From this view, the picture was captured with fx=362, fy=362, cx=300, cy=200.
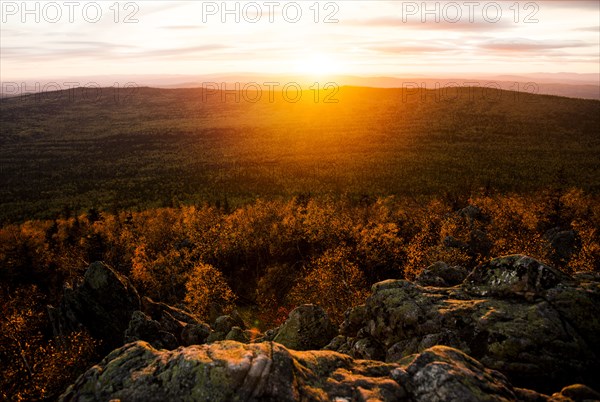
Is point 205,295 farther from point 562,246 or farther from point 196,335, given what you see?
point 562,246

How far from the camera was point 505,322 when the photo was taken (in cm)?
1792

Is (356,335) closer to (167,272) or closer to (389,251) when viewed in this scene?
(389,251)

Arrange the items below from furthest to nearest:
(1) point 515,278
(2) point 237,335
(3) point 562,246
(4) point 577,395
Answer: (3) point 562,246 → (2) point 237,335 → (1) point 515,278 → (4) point 577,395

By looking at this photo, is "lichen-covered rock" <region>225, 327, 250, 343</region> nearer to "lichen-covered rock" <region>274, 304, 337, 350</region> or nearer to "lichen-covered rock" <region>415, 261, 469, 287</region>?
"lichen-covered rock" <region>274, 304, 337, 350</region>

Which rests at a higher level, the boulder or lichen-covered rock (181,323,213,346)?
the boulder

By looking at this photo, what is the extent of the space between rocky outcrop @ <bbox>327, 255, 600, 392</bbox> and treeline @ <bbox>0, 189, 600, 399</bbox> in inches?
1068

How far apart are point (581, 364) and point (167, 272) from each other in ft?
236

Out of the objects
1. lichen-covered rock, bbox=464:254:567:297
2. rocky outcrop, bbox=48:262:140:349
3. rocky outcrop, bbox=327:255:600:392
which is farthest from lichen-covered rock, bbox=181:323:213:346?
lichen-covered rock, bbox=464:254:567:297

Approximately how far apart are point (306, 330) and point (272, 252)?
54.3 metres

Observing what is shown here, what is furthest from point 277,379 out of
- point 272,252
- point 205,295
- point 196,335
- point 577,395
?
point 272,252

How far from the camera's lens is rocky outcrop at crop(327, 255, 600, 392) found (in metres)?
16.0

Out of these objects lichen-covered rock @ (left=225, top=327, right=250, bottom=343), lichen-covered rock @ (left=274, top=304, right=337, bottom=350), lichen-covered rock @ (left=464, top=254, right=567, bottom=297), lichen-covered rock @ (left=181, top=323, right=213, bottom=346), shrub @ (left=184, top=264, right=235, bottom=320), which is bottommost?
shrub @ (left=184, top=264, right=235, bottom=320)

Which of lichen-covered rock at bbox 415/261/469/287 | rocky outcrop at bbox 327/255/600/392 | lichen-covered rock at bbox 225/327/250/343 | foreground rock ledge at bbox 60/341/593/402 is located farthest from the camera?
lichen-covered rock at bbox 225/327/250/343

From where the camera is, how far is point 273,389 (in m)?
12.6
